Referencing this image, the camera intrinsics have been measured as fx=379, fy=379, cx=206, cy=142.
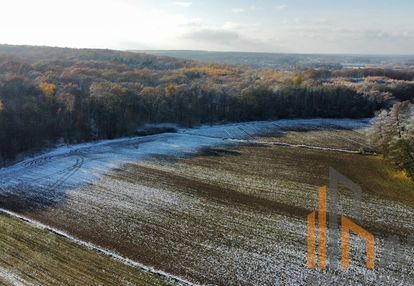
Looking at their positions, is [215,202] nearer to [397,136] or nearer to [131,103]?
[397,136]

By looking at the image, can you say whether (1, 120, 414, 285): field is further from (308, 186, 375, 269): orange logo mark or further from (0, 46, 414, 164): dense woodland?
(0, 46, 414, 164): dense woodland

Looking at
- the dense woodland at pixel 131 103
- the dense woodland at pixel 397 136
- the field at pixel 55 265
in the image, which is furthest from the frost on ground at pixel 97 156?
the dense woodland at pixel 397 136

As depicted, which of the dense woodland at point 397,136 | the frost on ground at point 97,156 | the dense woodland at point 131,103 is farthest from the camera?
the dense woodland at point 131,103

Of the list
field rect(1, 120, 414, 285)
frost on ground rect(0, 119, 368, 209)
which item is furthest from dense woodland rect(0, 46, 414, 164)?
field rect(1, 120, 414, 285)

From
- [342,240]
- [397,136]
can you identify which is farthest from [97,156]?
[397,136]

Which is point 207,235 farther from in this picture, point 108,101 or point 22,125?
point 108,101

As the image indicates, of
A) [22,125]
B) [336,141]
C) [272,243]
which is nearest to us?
[272,243]

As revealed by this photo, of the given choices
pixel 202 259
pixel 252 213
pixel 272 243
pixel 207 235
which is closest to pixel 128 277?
pixel 202 259

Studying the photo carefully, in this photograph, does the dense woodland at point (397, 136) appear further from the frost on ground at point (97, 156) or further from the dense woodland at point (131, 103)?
the dense woodland at point (131, 103)
